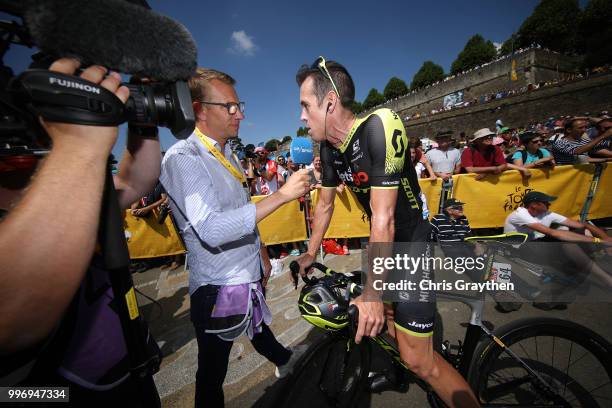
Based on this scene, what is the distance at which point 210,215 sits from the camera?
149 centimetres

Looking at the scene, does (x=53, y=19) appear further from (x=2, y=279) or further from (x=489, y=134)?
(x=489, y=134)

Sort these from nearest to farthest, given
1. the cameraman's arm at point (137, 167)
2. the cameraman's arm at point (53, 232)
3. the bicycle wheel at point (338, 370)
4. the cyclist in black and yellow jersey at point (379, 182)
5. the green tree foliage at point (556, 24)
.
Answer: the cameraman's arm at point (53, 232) < the cameraman's arm at point (137, 167) < the cyclist in black and yellow jersey at point (379, 182) < the bicycle wheel at point (338, 370) < the green tree foliage at point (556, 24)

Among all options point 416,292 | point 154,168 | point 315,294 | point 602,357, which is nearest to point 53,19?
point 154,168

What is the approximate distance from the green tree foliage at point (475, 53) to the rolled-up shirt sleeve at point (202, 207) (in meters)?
70.8

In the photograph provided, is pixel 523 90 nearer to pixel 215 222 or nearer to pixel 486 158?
pixel 486 158

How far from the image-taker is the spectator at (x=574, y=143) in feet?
18.0

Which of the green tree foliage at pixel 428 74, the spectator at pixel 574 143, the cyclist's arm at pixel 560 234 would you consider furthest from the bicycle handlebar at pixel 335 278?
the green tree foliage at pixel 428 74

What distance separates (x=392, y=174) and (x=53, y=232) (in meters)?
1.59

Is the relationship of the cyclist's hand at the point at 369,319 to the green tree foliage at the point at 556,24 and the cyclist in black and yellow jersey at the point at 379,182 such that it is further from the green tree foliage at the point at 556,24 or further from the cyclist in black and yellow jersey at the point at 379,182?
the green tree foliage at the point at 556,24

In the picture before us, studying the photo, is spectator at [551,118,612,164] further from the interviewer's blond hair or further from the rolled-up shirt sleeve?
the rolled-up shirt sleeve

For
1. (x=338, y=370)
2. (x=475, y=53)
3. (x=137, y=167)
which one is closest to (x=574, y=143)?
(x=338, y=370)

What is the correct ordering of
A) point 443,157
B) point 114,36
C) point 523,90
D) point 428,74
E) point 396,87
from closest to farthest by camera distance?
point 114,36 → point 443,157 → point 523,90 → point 428,74 → point 396,87

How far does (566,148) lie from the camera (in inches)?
235

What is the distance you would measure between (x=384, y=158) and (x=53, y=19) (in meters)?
1.54
